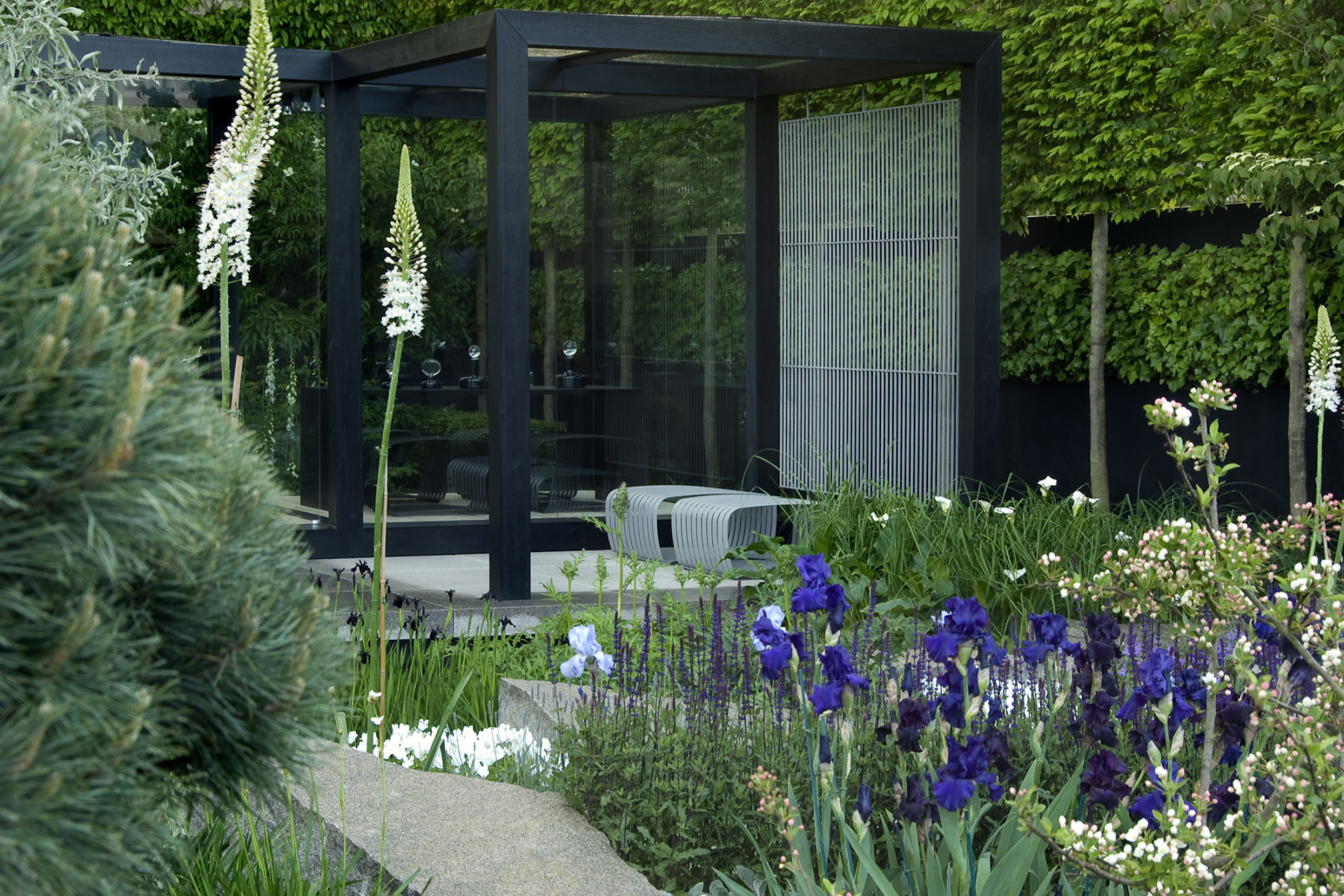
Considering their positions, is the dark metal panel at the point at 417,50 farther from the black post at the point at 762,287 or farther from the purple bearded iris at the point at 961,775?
the purple bearded iris at the point at 961,775

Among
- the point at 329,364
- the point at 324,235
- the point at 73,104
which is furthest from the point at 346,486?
the point at 73,104

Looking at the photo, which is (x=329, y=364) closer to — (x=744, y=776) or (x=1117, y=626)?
(x=744, y=776)

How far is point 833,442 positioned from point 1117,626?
6.15 m

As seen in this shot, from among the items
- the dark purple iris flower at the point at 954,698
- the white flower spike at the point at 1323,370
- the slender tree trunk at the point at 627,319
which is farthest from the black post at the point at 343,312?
the dark purple iris flower at the point at 954,698

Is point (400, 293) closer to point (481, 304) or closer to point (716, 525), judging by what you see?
point (716, 525)

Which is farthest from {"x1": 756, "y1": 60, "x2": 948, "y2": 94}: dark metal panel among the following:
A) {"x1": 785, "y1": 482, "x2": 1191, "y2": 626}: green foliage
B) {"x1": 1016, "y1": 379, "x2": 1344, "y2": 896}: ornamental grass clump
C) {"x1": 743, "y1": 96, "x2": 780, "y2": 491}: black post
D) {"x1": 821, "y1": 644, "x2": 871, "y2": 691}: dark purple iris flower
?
{"x1": 821, "y1": 644, "x2": 871, "y2": 691}: dark purple iris flower

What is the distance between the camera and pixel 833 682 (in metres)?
2.33

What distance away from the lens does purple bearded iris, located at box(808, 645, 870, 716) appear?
2281 mm

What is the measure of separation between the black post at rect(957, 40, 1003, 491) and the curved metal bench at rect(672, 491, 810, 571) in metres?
1.09

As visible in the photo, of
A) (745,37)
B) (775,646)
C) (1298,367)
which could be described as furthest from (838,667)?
(1298,367)

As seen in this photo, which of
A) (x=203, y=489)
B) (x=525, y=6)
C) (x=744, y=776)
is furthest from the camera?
(x=525, y=6)

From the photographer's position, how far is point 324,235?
29.2 feet

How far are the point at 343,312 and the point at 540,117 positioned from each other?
1.66 m

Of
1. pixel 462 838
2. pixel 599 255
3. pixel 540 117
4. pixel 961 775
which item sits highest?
pixel 540 117
